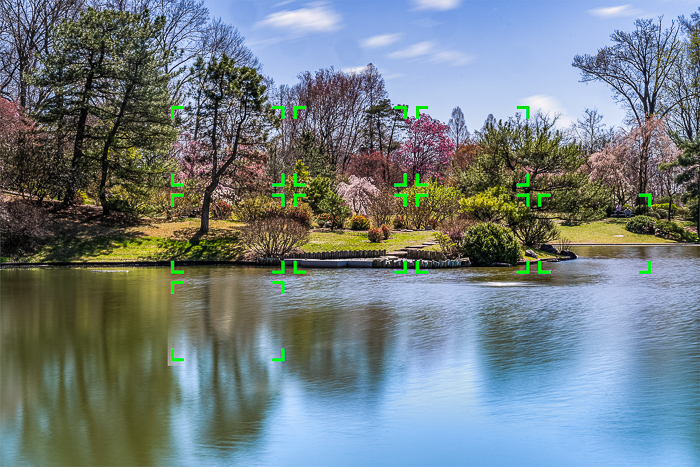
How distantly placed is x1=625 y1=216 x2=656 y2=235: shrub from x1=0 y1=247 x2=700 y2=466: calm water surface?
2345cm

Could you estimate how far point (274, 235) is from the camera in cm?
1923

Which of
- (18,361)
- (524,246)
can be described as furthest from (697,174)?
(18,361)

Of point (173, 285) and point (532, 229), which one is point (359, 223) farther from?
point (173, 285)

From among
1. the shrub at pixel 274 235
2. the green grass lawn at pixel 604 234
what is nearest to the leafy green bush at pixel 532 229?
the shrub at pixel 274 235

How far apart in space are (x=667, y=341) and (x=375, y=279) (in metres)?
8.38

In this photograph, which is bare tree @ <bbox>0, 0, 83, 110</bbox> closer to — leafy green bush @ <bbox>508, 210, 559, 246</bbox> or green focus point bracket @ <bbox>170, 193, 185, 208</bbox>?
green focus point bracket @ <bbox>170, 193, 185, 208</bbox>

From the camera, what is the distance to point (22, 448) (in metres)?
4.54

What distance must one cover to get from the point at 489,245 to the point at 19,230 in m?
15.9

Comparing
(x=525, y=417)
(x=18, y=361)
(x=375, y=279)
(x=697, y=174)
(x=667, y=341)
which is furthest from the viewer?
(x=697, y=174)

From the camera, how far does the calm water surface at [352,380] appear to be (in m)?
4.55

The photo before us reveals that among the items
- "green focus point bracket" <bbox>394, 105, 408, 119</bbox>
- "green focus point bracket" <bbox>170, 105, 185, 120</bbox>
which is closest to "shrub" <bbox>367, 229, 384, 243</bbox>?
"green focus point bracket" <bbox>170, 105, 185, 120</bbox>

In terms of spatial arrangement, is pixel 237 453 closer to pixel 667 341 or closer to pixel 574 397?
pixel 574 397

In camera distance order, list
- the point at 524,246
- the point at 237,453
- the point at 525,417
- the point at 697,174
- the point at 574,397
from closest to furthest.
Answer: the point at 237,453
the point at 525,417
the point at 574,397
the point at 524,246
the point at 697,174

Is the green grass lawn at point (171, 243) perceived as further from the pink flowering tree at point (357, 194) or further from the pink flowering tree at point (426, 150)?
the pink flowering tree at point (426, 150)
